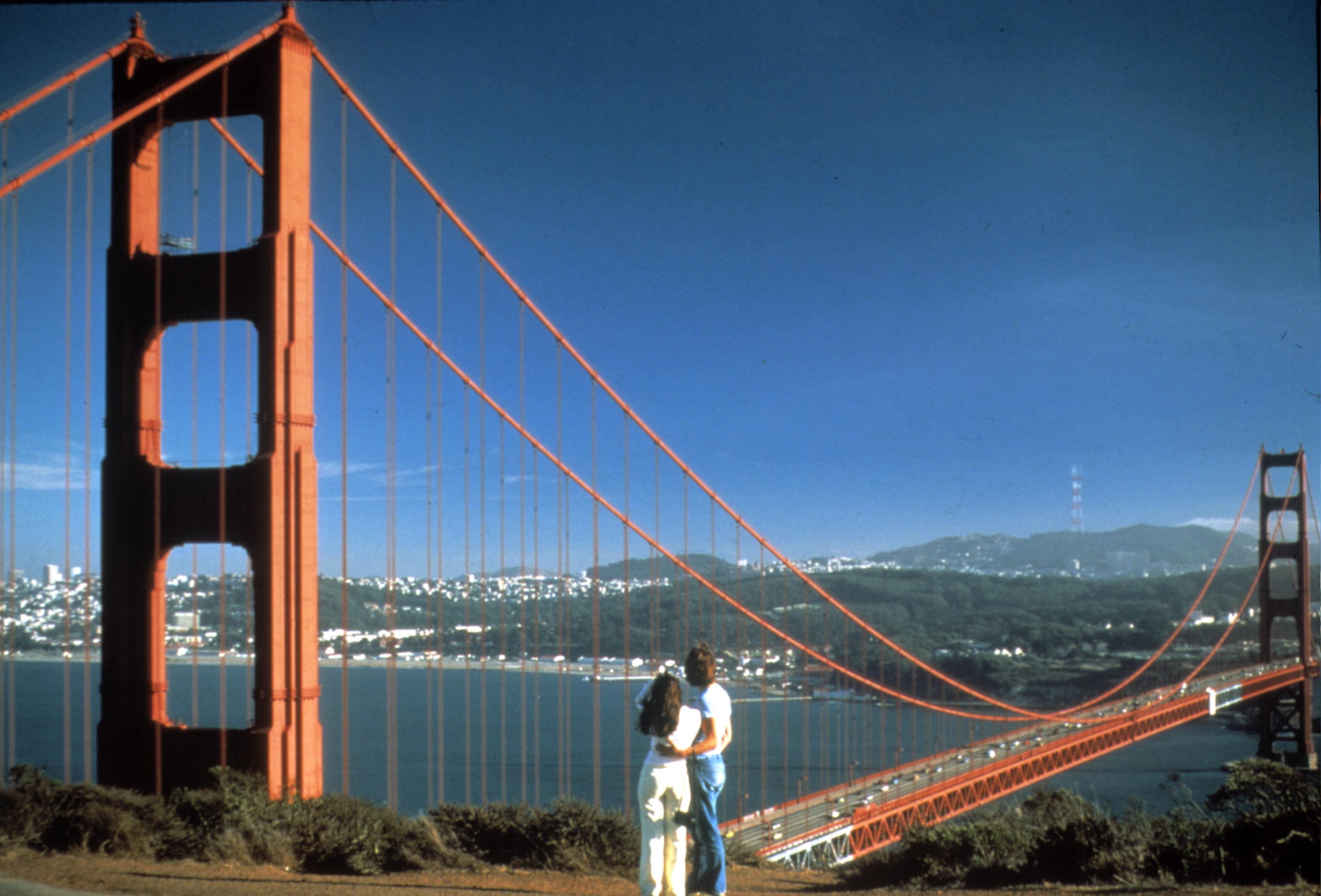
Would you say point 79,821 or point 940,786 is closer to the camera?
point 79,821

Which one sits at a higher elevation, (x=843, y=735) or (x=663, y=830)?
(x=663, y=830)

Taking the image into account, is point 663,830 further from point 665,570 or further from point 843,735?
point 665,570

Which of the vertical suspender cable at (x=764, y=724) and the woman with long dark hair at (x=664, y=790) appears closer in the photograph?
the woman with long dark hair at (x=664, y=790)

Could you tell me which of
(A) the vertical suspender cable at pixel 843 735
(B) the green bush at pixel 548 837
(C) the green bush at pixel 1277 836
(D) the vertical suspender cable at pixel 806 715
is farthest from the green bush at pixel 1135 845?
(A) the vertical suspender cable at pixel 843 735

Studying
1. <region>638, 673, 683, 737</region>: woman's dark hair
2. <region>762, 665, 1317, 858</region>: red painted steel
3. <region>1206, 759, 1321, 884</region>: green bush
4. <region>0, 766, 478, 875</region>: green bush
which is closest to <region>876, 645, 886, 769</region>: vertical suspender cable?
<region>762, 665, 1317, 858</region>: red painted steel

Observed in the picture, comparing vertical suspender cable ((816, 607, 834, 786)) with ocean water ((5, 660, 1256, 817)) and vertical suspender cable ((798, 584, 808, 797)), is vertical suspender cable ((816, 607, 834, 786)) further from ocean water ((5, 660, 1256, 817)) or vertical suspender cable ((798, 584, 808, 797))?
vertical suspender cable ((798, 584, 808, 797))

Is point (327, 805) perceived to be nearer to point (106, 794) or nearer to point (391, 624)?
point (106, 794)

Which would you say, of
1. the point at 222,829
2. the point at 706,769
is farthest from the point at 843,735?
the point at 706,769

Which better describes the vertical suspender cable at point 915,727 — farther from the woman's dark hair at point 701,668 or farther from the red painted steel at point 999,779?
the woman's dark hair at point 701,668
